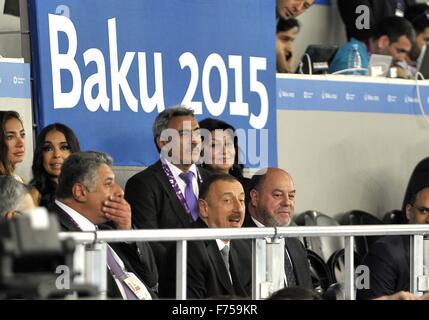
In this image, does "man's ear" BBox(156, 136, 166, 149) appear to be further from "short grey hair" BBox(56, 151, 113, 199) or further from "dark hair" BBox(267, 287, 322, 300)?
"dark hair" BBox(267, 287, 322, 300)

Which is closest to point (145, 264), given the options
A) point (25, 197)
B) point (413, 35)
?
point (25, 197)

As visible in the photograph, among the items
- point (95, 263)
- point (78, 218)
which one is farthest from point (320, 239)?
point (95, 263)

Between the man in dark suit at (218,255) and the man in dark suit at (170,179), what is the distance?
1.88ft

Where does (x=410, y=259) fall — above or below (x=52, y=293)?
below

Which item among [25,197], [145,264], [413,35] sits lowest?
[145,264]

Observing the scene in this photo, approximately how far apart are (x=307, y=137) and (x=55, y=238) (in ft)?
22.9

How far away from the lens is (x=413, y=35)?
33.7 ft

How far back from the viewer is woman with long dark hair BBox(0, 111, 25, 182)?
273 inches

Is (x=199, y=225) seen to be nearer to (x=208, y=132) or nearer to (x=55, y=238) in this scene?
(x=208, y=132)

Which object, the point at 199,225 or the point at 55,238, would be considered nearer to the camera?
the point at 55,238

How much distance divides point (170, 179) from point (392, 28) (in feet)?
11.5

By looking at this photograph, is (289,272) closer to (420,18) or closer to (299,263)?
(299,263)

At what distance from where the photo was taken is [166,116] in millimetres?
7363
